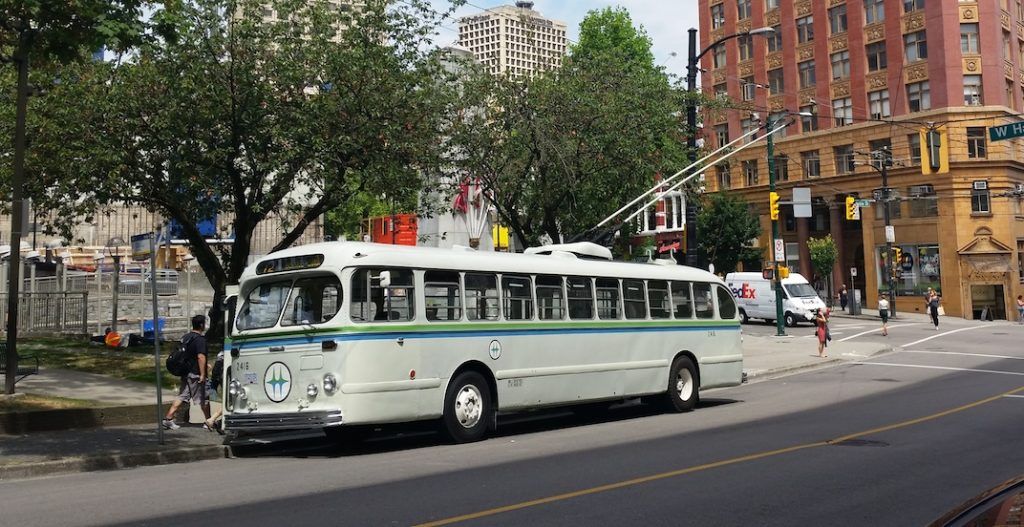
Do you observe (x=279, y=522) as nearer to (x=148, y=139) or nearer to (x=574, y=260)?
(x=574, y=260)

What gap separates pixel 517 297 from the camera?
1504 centimetres

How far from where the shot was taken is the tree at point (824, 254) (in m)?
58.8

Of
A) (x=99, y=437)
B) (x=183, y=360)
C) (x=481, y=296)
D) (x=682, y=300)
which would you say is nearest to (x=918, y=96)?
(x=682, y=300)

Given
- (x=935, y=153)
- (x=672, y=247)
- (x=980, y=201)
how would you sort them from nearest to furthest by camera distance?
(x=672, y=247) < (x=935, y=153) < (x=980, y=201)

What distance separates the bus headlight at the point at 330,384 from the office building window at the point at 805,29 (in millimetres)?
59047

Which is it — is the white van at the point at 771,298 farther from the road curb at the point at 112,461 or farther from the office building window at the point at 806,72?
the road curb at the point at 112,461

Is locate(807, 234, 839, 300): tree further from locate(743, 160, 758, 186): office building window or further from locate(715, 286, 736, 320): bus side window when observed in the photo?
locate(715, 286, 736, 320): bus side window

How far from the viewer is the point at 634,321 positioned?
57.0 ft

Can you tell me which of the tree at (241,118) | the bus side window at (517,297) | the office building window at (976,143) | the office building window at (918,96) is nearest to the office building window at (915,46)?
the office building window at (918,96)

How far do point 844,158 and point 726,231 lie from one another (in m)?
9.46

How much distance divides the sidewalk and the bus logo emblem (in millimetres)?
1349

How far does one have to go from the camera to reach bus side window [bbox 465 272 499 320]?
14219mm

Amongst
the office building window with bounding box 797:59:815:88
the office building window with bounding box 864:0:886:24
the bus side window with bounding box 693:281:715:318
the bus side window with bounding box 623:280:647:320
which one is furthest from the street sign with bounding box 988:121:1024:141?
the office building window with bounding box 797:59:815:88

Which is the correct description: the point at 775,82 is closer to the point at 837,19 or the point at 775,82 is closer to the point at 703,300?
the point at 837,19
